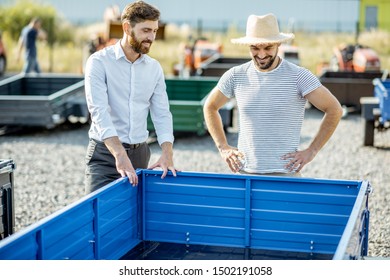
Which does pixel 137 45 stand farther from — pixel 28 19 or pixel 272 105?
pixel 28 19

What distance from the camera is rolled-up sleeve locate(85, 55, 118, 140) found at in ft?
14.8

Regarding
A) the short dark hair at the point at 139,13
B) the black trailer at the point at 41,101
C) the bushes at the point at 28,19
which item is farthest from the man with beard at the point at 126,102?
the bushes at the point at 28,19

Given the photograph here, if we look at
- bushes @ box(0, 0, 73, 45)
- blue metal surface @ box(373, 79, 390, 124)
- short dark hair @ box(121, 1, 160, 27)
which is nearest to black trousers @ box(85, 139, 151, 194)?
short dark hair @ box(121, 1, 160, 27)

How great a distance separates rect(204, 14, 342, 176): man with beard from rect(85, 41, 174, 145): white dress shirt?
1.46 ft

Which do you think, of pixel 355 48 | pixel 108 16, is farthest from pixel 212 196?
pixel 108 16

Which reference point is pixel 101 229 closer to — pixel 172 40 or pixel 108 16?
pixel 108 16

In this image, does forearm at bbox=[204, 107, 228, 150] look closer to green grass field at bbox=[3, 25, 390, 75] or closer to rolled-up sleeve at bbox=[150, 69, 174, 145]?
rolled-up sleeve at bbox=[150, 69, 174, 145]

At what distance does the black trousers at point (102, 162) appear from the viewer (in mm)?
4777

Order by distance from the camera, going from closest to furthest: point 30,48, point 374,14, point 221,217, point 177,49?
1. point 221,217
2. point 30,48
3. point 374,14
4. point 177,49

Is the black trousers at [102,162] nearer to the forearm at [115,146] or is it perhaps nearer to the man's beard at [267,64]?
the forearm at [115,146]

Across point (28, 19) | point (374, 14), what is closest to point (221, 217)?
point (374, 14)

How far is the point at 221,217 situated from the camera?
462 cm

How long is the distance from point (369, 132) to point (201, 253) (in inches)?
296

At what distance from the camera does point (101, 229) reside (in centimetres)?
417
